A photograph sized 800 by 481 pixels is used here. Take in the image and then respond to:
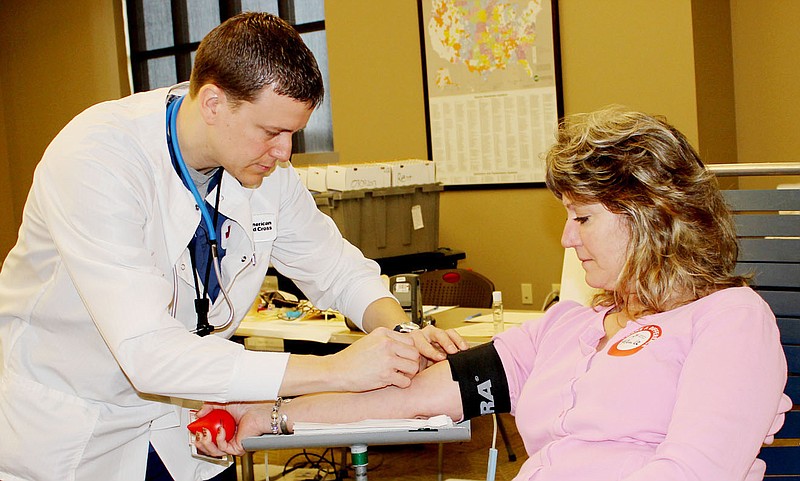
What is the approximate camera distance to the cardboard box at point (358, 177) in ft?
13.0

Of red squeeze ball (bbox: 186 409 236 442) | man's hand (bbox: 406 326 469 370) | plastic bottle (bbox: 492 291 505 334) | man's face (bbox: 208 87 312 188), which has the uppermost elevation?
man's face (bbox: 208 87 312 188)

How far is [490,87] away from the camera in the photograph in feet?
16.7

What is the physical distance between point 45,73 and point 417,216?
4.90 metres

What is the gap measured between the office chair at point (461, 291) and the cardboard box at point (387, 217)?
32 cm

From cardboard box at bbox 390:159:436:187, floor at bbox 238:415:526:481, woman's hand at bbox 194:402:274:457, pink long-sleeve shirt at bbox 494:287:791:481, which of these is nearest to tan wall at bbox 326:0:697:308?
cardboard box at bbox 390:159:436:187

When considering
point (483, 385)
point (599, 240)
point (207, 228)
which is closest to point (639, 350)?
point (599, 240)

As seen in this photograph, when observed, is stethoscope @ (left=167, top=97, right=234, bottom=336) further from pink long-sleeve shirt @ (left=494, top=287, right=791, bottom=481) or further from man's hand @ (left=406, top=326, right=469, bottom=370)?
pink long-sleeve shirt @ (left=494, top=287, right=791, bottom=481)

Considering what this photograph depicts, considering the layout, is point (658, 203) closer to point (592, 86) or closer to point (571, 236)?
Answer: point (571, 236)

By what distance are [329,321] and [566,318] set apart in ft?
6.28

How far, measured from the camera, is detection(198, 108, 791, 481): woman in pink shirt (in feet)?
4.33

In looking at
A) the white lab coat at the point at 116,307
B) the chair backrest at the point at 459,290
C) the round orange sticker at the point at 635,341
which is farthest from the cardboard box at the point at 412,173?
the round orange sticker at the point at 635,341

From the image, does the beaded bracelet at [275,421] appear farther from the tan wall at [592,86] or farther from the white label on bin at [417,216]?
the tan wall at [592,86]

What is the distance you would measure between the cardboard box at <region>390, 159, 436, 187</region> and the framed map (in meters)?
0.83

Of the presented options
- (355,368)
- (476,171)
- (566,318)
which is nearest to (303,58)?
(355,368)
